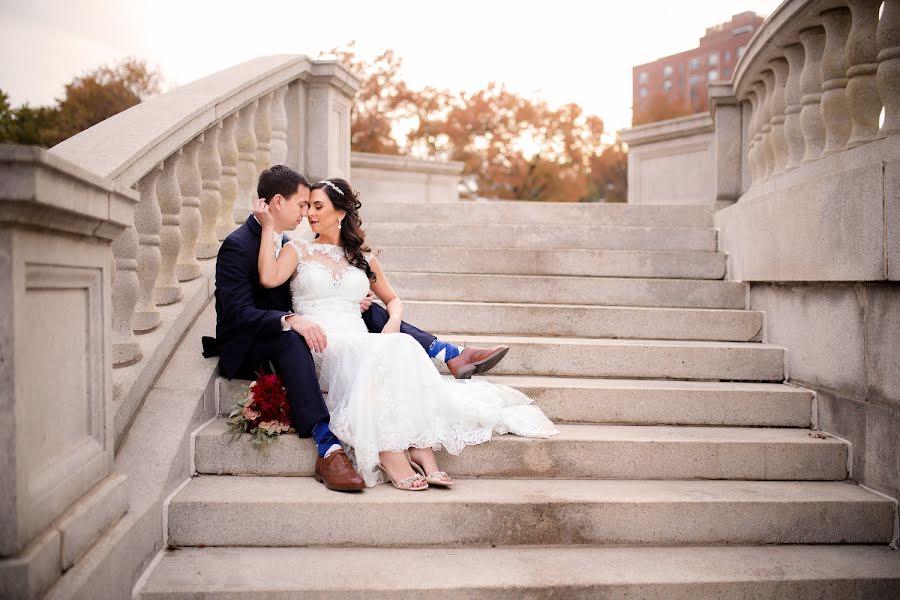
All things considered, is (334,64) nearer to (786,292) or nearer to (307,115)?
(307,115)

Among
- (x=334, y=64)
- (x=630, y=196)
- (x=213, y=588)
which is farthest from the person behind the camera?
(x=630, y=196)

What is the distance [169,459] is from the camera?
9.95 ft

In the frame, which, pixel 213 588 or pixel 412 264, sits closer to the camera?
pixel 213 588

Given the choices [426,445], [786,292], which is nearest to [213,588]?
[426,445]

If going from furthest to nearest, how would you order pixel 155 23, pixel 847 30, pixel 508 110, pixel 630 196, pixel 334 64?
1. pixel 508 110
2. pixel 155 23
3. pixel 630 196
4. pixel 334 64
5. pixel 847 30

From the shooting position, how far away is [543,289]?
512cm

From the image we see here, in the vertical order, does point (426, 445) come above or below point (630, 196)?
below

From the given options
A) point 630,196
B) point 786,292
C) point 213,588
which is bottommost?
point 213,588

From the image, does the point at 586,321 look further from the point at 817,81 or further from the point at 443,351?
the point at 817,81

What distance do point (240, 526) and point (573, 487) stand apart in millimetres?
1610

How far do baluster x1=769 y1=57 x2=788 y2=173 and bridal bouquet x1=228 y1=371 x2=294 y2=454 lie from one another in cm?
374

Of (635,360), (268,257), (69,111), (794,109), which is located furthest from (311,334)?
(69,111)

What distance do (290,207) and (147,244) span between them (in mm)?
833

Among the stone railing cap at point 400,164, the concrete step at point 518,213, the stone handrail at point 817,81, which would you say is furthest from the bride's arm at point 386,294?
the stone railing cap at point 400,164
